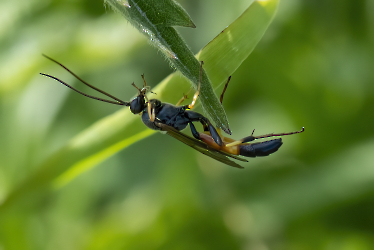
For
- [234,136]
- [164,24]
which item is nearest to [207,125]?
[234,136]

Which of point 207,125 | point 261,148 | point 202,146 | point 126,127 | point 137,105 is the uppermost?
point 137,105

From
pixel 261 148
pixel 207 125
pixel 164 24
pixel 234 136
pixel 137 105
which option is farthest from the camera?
pixel 234 136

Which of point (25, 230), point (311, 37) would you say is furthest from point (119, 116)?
point (311, 37)

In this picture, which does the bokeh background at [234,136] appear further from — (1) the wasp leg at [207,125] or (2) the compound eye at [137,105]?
(2) the compound eye at [137,105]

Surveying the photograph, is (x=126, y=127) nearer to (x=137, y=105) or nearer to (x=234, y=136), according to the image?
(x=137, y=105)

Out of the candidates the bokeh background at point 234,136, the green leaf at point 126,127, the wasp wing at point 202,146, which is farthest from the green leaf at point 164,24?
the bokeh background at point 234,136

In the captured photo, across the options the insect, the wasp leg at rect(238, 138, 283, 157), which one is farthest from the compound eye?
the wasp leg at rect(238, 138, 283, 157)
